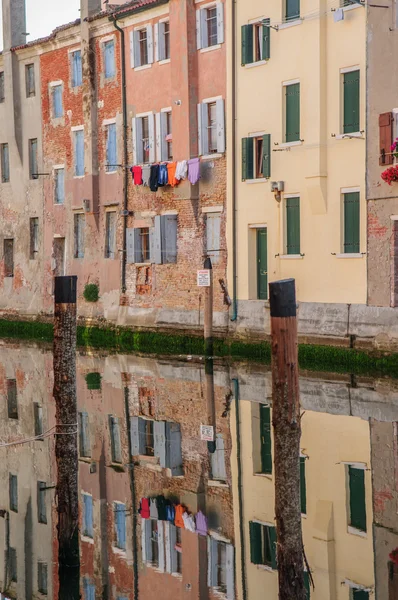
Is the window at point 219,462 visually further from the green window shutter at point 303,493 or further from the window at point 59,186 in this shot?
the window at point 59,186

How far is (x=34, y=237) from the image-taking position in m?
42.1

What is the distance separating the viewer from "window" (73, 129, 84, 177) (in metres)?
38.8

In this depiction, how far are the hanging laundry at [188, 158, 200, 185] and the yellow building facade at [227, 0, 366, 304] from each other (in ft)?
A: 4.08

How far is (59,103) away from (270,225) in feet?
41.4

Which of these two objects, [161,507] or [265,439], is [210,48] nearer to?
[265,439]

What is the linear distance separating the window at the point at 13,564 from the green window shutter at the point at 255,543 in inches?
92.2

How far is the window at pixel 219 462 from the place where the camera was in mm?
15234

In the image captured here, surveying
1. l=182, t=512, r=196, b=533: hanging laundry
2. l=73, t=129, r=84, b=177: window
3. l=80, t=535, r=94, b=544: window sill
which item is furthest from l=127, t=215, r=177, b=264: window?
l=80, t=535, r=94, b=544: window sill

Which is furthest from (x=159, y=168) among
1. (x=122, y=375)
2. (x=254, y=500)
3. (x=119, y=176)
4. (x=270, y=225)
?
(x=254, y=500)

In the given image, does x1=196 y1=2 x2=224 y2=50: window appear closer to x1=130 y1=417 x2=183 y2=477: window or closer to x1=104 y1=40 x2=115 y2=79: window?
x1=104 y1=40 x2=115 y2=79: window

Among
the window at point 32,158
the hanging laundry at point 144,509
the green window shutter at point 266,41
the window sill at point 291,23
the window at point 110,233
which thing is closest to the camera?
the hanging laundry at point 144,509

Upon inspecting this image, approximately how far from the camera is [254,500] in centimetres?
1368

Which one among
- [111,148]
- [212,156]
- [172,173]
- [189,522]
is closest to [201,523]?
[189,522]

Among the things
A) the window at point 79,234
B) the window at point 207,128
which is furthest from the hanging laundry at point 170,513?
the window at point 79,234
